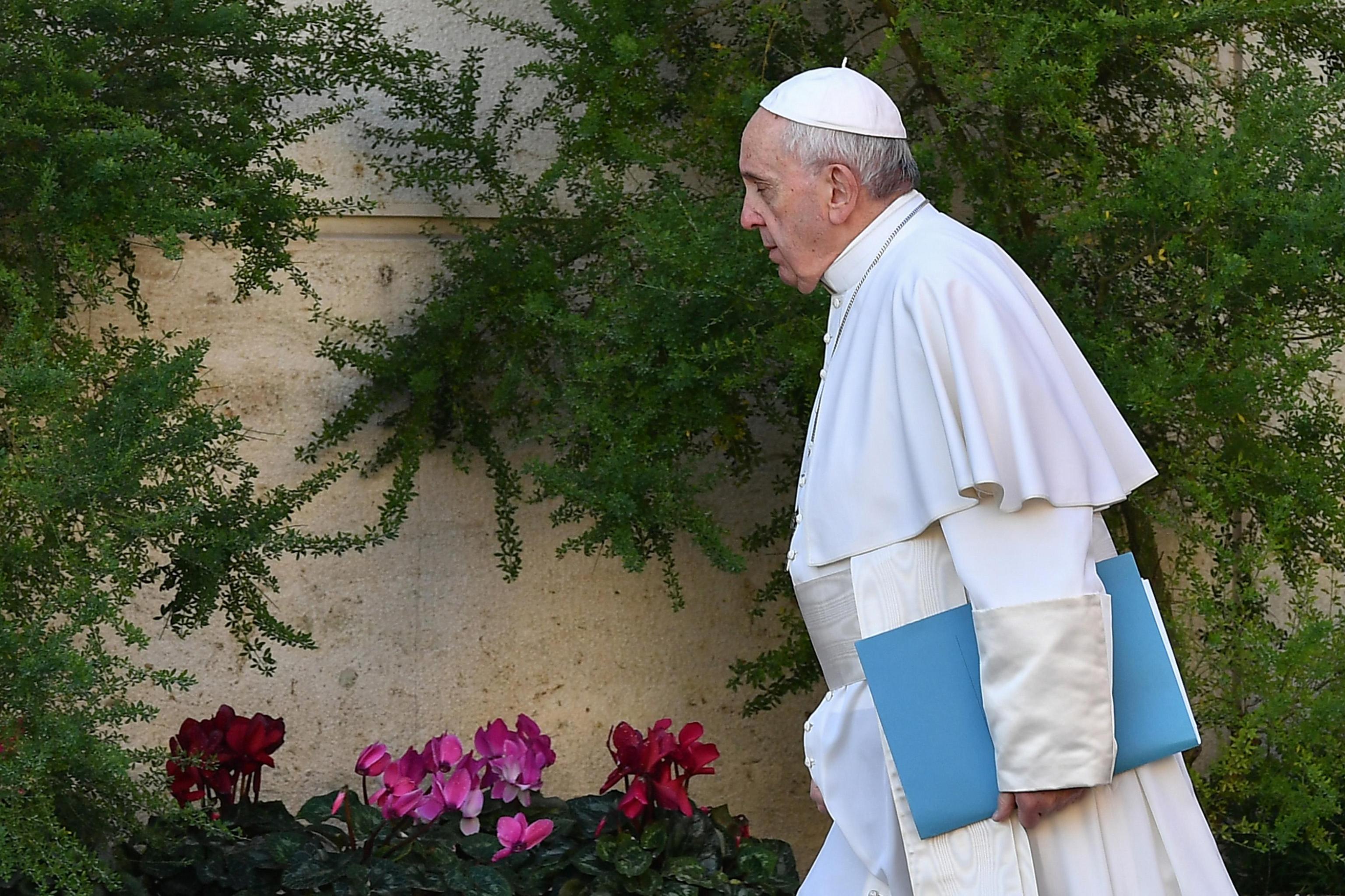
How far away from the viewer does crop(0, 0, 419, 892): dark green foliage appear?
104 inches

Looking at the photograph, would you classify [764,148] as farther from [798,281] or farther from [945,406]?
[945,406]

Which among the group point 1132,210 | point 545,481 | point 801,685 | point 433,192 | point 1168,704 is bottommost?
point 1168,704

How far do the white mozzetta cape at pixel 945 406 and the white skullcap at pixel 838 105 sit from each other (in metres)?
0.13

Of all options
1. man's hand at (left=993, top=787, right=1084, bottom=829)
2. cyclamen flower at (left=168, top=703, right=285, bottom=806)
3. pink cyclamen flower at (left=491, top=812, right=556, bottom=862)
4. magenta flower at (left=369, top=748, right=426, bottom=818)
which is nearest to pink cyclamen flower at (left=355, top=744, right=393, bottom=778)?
magenta flower at (left=369, top=748, right=426, bottom=818)

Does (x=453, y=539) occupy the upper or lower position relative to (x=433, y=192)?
lower

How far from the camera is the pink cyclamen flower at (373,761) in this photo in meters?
3.46

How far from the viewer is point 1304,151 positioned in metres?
3.38

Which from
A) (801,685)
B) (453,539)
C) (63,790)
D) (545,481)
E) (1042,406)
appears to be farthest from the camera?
(453,539)

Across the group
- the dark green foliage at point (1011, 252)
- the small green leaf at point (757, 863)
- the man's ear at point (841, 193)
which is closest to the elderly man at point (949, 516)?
the man's ear at point (841, 193)

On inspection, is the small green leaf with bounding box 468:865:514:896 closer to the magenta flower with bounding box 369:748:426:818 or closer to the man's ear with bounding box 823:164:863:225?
the magenta flower with bounding box 369:748:426:818

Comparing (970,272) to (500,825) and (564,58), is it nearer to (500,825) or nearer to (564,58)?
(500,825)

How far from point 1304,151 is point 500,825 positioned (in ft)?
8.01

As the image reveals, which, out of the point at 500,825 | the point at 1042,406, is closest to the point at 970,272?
the point at 1042,406

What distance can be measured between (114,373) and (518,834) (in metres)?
1.45
